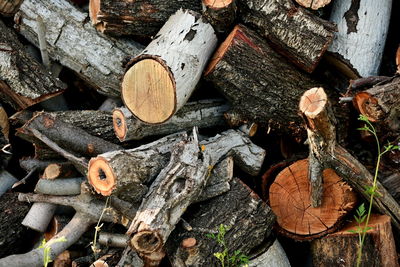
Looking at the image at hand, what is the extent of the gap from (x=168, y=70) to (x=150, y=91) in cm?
19

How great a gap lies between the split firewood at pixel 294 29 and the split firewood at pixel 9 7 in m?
1.74

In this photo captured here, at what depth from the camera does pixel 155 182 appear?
10.4ft

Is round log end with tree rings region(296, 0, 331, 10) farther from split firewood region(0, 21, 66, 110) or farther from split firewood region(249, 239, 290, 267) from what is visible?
split firewood region(0, 21, 66, 110)

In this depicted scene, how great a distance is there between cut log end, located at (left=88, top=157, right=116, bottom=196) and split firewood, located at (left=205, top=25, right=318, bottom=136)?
922 millimetres

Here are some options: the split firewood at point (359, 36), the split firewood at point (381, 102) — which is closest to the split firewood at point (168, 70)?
the split firewood at point (359, 36)

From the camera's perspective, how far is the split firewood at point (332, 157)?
2.89 metres

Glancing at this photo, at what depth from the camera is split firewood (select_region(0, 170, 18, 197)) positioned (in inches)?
157

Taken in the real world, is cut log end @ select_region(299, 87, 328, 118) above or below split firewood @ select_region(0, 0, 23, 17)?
above

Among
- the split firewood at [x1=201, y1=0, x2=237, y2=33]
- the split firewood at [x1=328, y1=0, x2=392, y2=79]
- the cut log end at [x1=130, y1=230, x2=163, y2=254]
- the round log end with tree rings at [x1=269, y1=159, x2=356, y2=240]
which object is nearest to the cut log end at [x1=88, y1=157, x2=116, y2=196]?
the cut log end at [x1=130, y1=230, x2=163, y2=254]

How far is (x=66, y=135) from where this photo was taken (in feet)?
11.9

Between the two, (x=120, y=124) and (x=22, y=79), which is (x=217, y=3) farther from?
(x=22, y=79)

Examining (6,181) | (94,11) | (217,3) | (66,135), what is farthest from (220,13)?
(6,181)

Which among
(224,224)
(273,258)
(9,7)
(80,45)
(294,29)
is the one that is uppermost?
(294,29)

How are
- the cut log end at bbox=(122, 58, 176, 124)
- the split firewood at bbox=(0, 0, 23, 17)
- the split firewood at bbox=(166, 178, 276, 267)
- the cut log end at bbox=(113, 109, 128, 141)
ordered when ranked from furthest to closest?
the split firewood at bbox=(0, 0, 23, 17) → the cut log end at bbox=(113, 109, 128, 141) → the cut log end at bbox=(122, 58, 176, 124) → the split firewood at bbox=(166, 178, 276, 267)
